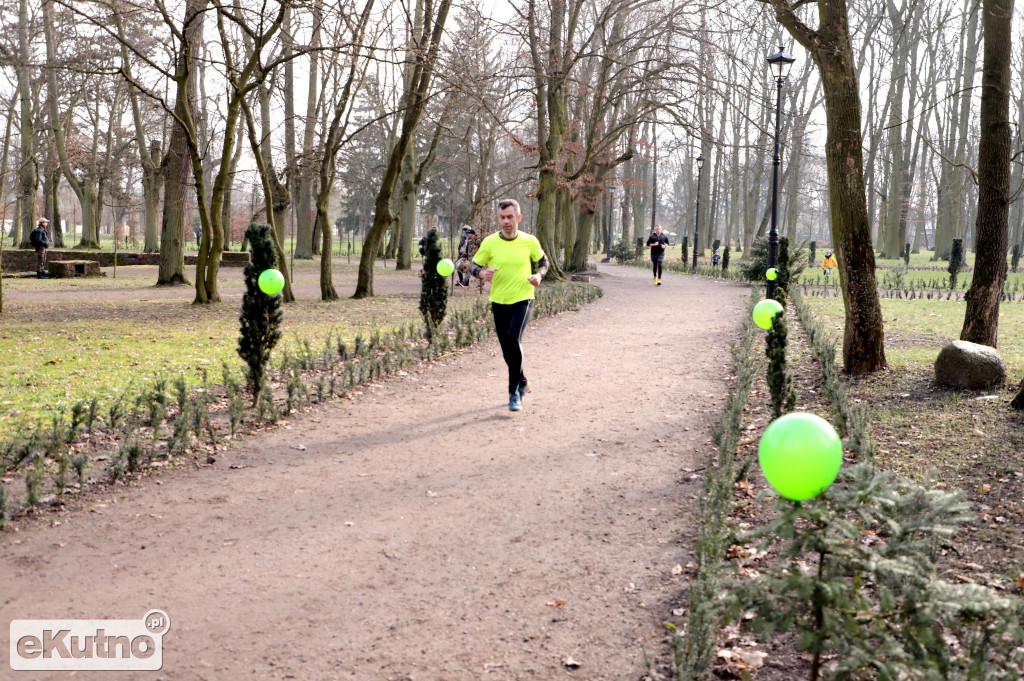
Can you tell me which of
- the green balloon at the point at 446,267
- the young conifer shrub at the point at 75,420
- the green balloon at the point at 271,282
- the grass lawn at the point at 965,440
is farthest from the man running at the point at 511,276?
the young conifer shrub at the point at 75,420

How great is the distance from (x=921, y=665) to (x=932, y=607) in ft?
0.61

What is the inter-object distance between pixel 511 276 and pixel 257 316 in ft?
7.85

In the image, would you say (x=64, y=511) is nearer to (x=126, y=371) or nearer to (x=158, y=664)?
(x=158, y=664)

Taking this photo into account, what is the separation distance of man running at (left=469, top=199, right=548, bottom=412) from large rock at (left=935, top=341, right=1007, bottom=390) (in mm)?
4122

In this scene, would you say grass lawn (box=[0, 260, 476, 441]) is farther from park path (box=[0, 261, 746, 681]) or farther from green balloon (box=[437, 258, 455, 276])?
park path (box=[0, 261, 746, 681])

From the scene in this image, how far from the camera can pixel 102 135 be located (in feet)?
117

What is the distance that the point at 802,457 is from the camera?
253cm

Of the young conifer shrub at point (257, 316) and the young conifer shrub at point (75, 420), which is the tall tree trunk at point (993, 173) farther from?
the young conifer shrub at point (75, 420)

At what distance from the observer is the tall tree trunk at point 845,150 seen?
852 cm

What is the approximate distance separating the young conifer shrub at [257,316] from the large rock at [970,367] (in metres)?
6.52

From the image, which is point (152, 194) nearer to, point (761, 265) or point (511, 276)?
point (761, 265)

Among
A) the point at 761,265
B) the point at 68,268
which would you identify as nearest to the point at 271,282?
the point at 761,265

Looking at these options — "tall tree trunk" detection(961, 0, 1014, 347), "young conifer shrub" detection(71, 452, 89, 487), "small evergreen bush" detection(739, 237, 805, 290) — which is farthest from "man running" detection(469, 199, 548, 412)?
"small evergreen bush" detection(739, 237, 805, 290)

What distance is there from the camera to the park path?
3.37 meters
